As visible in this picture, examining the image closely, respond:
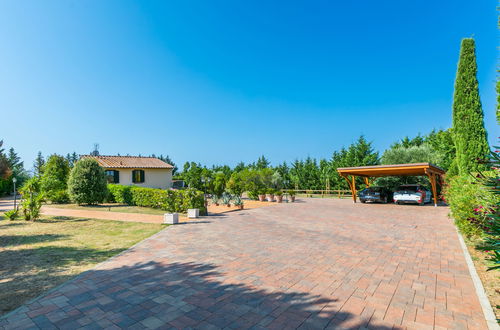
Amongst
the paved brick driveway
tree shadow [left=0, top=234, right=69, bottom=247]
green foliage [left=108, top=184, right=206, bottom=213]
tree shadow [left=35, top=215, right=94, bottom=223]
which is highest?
green foliage [left=108, top=184, right=206, bottom=213]

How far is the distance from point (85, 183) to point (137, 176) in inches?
359

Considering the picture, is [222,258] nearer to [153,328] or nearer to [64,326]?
[153,328]

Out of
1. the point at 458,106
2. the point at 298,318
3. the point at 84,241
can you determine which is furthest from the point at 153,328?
the point at 458,106

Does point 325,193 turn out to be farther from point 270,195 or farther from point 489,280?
point 489,280

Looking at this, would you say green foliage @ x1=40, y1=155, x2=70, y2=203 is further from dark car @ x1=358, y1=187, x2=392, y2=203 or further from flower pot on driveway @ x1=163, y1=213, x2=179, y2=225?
dark car @ x1=358, y1=187, x2=392, y2=203

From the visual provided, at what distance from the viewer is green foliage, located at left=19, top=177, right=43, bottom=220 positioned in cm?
1054

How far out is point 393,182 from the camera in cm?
2498

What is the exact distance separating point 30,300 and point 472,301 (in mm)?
6646

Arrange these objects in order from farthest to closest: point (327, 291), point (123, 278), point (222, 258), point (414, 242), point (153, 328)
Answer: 1. point (414, 242)
2. point (222, 258)
3. point (123, 278)
4. point (327, 291)
5. point (153, 328)

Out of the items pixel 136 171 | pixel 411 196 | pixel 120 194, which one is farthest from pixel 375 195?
pixel 136 171

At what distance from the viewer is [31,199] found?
10586mm

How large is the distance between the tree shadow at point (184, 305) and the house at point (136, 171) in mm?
21210

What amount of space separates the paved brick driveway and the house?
19449 mm

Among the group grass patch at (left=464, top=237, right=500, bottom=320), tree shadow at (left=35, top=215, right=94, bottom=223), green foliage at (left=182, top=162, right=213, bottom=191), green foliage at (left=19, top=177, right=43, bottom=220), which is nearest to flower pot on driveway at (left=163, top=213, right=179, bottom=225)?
tree shadow at (left=35, top=215, right=94, bottom=223)
